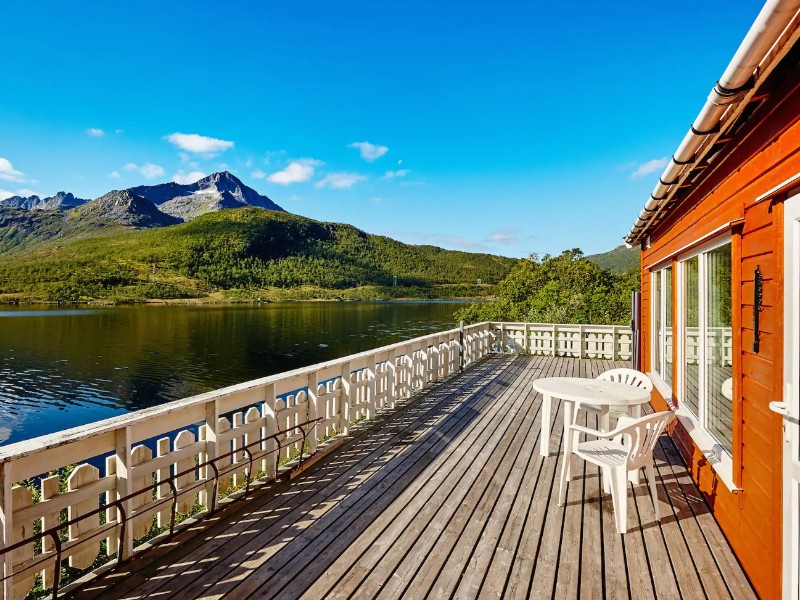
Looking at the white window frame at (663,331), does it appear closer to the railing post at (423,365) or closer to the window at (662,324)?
the window at (662,324)

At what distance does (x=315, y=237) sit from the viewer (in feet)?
400

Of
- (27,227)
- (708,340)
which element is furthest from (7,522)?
(27,227)

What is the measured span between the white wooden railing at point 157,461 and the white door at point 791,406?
2941 millimetres

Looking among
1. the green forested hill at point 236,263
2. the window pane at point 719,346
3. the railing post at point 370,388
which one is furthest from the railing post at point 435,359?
the green forested hill at point 236,263

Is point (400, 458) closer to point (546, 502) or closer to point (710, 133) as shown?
point (546, 502)

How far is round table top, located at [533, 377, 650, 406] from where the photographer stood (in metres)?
3.55

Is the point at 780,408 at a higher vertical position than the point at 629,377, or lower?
higher

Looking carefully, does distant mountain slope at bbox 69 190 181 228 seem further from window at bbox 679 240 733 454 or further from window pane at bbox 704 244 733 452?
window pane at bbox 704 244 733 452

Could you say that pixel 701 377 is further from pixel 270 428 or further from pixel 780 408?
pixel 270 428

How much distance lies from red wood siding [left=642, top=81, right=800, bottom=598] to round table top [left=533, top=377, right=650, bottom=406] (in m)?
0.74

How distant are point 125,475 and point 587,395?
3.33 metres

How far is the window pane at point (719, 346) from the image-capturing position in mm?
2816

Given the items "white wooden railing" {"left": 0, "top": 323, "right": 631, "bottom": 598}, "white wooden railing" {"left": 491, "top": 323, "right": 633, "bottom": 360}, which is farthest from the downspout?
A: "white wooden railing" {"left": 491, "top": 323, "right": 633, "bottom": 360}

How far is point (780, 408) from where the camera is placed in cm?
185
